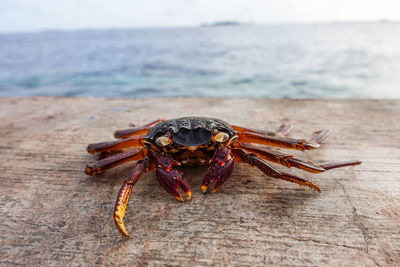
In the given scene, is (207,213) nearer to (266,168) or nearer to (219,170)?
(219,170)

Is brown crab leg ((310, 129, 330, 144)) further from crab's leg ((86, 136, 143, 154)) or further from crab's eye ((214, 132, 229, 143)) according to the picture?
crab's leg ((86, 136, 143, 154))

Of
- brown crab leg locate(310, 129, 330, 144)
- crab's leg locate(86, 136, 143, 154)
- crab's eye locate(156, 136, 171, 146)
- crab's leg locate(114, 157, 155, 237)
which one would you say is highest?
crab's eye locate(156, 136, 171, 146)

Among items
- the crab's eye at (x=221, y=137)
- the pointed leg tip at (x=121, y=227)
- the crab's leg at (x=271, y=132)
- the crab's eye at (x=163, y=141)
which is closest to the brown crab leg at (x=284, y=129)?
the crab's leg at (x=271, y=132)

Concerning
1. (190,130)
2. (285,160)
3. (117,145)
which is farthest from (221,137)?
(117,145)

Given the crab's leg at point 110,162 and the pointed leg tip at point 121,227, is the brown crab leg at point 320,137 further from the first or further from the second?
the pointed leg tip at point 121,227

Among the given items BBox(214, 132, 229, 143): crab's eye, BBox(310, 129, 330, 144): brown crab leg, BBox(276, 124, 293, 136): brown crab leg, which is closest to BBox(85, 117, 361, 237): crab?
BBox(214, 132, 229, 143): crab's eye
